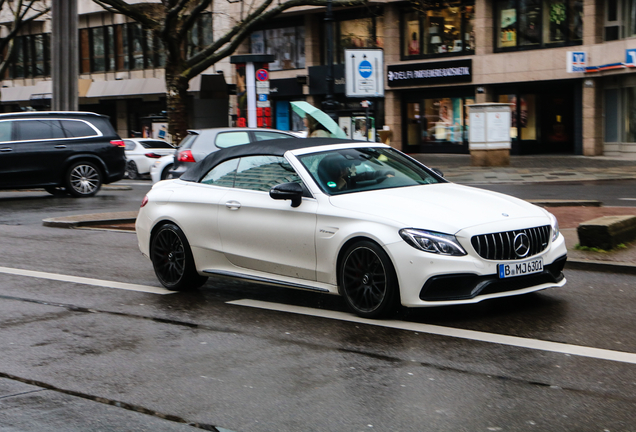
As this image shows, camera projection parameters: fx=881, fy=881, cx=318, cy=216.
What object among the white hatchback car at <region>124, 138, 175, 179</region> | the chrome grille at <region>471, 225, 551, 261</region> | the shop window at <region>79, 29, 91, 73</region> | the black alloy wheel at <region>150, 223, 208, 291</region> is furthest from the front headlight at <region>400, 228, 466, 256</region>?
the shop window at <region>79, 29, 91, 73</region>

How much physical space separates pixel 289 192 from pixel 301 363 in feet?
6.30

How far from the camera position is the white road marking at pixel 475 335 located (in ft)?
17.9

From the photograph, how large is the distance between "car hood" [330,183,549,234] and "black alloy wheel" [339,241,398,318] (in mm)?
291

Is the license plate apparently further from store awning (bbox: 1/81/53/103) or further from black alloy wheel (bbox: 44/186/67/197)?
store awning (bbox: 1/81/53/103)

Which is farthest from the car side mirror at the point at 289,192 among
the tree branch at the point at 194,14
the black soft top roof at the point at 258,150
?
the tree branch at the point at 194,14

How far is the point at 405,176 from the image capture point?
299 inches

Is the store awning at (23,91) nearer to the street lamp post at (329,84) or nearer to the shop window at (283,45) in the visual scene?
the shop window at (283,45)

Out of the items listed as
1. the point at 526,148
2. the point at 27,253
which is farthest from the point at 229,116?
the point at 27,253

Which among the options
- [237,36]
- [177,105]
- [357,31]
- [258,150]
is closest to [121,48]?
[357,31]

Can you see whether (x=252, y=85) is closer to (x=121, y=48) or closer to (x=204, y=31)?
(x=204, y=31)

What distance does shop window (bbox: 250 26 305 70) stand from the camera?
41.8m

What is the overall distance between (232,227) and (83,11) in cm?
4665

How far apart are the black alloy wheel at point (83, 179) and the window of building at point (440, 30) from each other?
19511 mm

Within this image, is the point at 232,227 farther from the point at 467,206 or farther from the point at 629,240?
the point at 629,240
